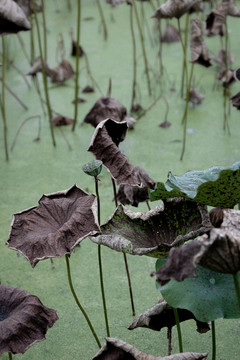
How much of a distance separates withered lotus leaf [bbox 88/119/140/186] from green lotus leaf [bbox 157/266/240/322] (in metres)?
0.25

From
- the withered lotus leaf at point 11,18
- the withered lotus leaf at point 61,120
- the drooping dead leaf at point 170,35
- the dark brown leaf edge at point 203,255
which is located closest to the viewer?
the dark brown leaf edge at point 203,255

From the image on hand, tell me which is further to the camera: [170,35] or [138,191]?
[170,35]

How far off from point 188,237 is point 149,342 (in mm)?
396

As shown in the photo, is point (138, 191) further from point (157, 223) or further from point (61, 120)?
point (61, 120)

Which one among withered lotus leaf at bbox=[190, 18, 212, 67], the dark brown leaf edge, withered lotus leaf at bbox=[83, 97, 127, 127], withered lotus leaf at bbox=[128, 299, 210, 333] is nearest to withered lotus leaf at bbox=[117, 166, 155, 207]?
withered lotus leaf at bbox=[128, 299, 210, 333]

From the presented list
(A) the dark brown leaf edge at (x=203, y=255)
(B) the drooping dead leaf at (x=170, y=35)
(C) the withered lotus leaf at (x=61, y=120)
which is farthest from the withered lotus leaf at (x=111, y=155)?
(B) the drooping dead leaf at (x=170, y=35)

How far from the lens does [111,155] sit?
1158 millimetres

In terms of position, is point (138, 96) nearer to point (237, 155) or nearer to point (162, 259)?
point (237, 155)

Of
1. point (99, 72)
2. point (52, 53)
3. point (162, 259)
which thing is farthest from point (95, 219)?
point (52, 53)

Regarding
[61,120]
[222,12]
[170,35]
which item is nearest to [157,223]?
[222,12]

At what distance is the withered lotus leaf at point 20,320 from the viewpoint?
973mm

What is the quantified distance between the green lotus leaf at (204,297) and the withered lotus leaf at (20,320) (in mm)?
221

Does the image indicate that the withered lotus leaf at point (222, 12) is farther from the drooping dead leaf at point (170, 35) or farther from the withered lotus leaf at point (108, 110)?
the drooping dead leaf at point (170, 35)

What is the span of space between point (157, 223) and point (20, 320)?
34 centimetres
